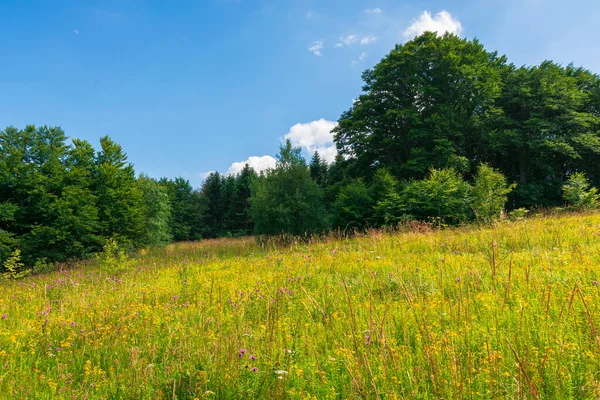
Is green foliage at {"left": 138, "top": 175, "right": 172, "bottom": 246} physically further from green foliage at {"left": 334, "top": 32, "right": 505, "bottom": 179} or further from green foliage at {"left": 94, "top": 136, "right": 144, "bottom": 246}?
green foliage at {"left": 334, "top": 32, "right": 505, "bottom": 179}

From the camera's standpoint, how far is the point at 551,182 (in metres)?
22.5

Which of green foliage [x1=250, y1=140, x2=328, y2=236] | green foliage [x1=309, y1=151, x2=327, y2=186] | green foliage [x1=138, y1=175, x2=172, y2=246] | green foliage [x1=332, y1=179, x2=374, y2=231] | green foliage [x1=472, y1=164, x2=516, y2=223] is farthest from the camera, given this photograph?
green foliage [x1=309, y1=151, x2=327, y2=186]

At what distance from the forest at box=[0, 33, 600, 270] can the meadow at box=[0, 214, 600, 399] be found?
9.02 metres

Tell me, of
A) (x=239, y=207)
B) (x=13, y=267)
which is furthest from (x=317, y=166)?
(x=13, y=267)

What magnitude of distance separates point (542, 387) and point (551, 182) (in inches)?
1140

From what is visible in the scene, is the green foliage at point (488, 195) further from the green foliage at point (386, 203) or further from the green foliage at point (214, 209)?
Answer: the green foliage at point (214, 209)

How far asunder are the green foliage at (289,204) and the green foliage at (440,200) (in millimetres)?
4792

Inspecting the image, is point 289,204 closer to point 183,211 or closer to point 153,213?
point 153,213

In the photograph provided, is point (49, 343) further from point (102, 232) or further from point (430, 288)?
point (102, 232)

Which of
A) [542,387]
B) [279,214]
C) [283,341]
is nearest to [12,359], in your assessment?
[283,341]

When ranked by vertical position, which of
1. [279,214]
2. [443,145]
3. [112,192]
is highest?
[443,145]

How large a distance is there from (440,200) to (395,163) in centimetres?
950

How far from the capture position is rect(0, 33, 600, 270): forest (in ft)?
45.5

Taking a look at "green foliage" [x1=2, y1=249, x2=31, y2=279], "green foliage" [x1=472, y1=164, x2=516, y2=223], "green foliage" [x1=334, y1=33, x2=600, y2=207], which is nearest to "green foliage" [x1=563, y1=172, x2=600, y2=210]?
"green foliage" [x1=472, y1=164, x2=516, y2=223]
